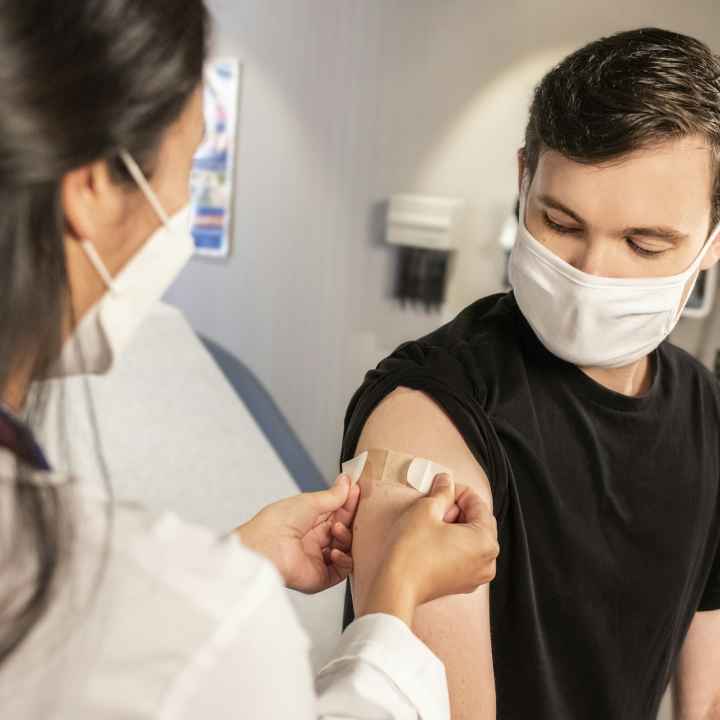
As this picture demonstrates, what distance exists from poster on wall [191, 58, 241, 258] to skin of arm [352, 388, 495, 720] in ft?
8.59

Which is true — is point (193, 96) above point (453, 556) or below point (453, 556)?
above

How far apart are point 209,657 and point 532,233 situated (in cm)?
72

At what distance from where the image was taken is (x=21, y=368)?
A: 0.60 m

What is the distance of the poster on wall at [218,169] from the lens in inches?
134

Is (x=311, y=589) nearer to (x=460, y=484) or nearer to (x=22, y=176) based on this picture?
(x=460, y=484)

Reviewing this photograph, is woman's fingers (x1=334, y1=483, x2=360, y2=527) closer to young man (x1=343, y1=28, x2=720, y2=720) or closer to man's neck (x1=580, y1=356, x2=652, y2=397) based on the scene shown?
young man (x1=343, y1=28, x2=720, y2=720)

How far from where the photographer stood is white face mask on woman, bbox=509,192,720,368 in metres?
1.05

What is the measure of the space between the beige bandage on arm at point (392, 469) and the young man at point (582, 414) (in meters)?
0.01

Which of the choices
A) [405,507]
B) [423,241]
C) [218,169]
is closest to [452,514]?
[405,507]

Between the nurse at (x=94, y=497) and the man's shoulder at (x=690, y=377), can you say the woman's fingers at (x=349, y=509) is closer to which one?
the nurse at (x=94, y=497)

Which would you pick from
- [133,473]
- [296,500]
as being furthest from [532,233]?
[133,473]

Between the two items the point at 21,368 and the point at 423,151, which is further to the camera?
the point at 423,151

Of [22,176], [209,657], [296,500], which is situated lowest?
[296,500]

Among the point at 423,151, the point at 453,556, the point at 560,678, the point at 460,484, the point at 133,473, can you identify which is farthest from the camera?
the point at 423,151
